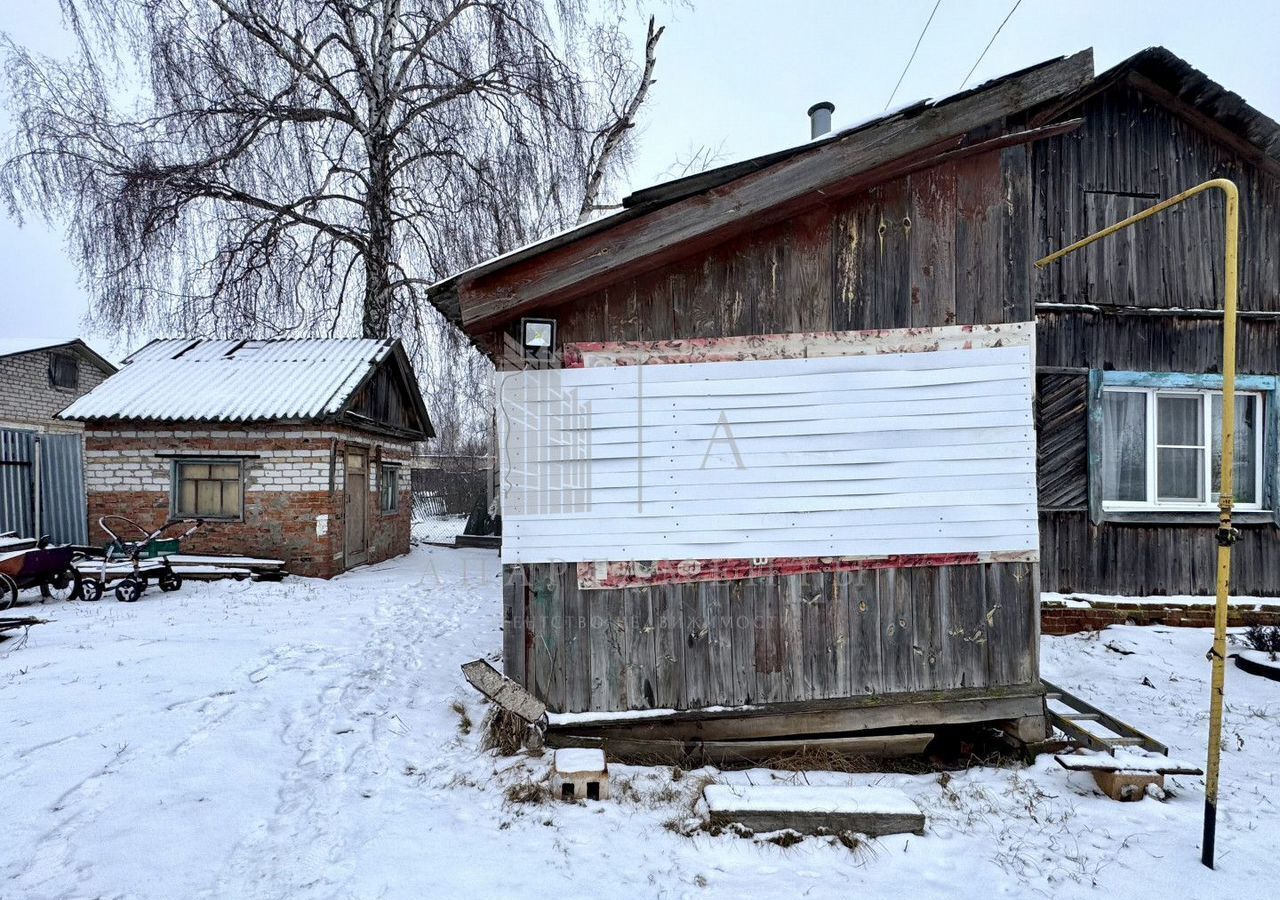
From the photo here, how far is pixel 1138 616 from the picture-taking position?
6270 mm

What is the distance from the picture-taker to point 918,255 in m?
3.82

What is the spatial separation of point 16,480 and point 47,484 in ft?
1.67

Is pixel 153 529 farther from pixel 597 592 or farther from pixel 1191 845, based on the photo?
pixel 1191 845

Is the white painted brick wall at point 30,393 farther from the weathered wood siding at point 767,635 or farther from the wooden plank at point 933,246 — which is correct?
the wooden plank at point 933,246

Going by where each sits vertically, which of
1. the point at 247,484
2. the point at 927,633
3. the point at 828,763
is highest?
the point at 247,484

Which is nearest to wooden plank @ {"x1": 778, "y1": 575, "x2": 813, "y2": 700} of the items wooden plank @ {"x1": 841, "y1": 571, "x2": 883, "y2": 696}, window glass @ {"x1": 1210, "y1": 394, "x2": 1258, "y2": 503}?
wooden plank @ {"x1": 841, "y1": 571, "x2": 883, "y2": 696}

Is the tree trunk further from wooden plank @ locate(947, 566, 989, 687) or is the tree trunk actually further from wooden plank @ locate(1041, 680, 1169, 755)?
wooden plank @ locate(1041, 680, 1169, 755)

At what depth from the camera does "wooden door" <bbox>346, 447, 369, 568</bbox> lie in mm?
11047

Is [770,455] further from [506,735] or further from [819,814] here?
[506,735]

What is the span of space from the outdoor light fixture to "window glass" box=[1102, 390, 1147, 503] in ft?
21.1

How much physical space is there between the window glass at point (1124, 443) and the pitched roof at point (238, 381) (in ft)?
36.1

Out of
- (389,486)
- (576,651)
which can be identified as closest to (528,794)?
(576,651)

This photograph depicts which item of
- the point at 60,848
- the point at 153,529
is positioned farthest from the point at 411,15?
the point at 60,848

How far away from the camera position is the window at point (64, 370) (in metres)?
16.9
